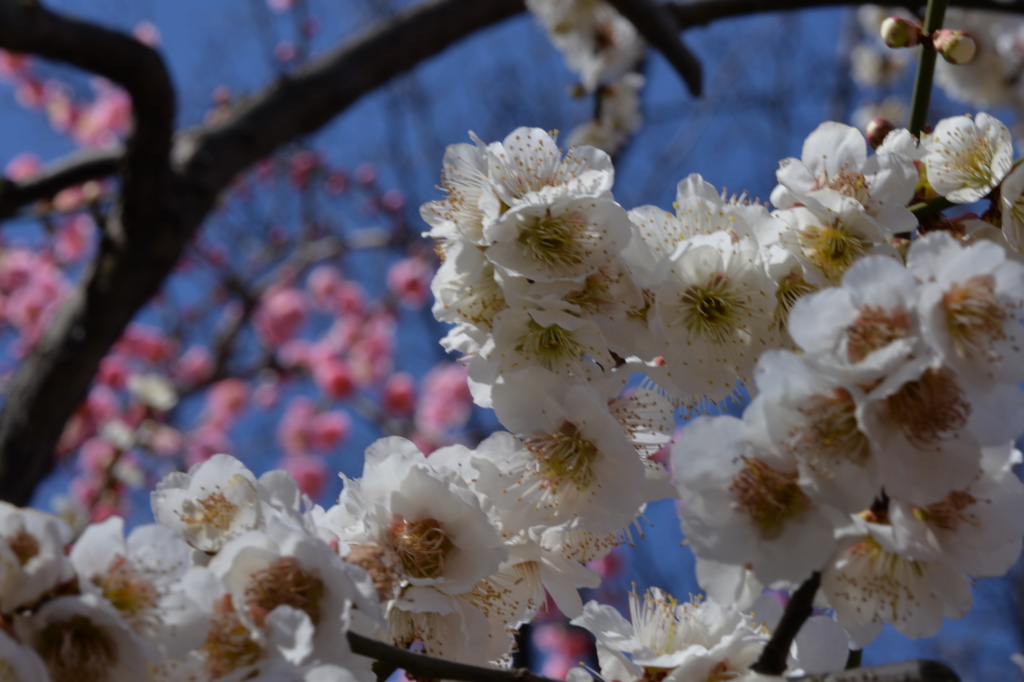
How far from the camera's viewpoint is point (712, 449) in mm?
766

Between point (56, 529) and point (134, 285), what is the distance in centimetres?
226

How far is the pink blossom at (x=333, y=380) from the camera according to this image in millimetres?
6793

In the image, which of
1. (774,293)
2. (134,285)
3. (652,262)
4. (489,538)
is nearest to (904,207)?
(774,293)

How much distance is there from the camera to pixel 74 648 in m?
0.66

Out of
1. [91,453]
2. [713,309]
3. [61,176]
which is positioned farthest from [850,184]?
[91,453]

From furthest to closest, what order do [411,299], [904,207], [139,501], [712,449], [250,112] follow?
[411,299], [139,501], [250,112], [904,207], [712,449]

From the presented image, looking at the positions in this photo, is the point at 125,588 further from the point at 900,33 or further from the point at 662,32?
the point at 662,32

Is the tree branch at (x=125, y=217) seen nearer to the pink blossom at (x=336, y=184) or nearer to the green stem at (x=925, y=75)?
the green stem at (x=925, y=75)

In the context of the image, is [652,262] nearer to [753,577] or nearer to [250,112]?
[753,577]

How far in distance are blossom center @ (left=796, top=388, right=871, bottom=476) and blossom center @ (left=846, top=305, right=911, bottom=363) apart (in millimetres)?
35

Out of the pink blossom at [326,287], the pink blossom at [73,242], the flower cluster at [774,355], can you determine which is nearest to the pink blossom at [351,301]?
the pink blossom at [326,287]

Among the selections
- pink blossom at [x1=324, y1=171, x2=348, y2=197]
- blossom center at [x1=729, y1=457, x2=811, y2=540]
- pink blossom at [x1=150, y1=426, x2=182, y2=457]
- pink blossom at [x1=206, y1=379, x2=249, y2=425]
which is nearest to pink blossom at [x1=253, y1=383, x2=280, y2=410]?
pink blossom at [x1=206, y1=379, x2=249, y2=425]

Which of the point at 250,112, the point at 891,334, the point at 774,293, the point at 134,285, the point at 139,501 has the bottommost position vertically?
the point at 139,501

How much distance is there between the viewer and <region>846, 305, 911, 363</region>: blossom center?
27.2 inches
